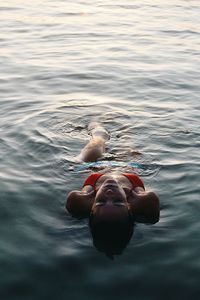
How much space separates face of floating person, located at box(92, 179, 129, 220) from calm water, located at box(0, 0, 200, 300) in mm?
341

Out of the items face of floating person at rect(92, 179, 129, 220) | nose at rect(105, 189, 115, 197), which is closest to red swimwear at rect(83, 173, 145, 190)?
face of floating person at rect(92, 179, 129, 220)

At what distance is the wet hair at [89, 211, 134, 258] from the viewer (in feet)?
19.6

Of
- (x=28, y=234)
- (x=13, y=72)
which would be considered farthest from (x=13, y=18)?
(x=28, y=234)

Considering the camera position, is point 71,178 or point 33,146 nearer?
point 71,178

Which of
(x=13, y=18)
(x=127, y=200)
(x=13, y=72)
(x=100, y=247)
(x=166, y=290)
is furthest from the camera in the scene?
(x=13, y=18)

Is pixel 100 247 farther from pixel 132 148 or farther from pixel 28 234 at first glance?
pixel 132 148

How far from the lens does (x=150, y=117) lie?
10258 millimetres

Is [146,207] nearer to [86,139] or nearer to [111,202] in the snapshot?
[111,202]

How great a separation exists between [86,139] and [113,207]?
327cm

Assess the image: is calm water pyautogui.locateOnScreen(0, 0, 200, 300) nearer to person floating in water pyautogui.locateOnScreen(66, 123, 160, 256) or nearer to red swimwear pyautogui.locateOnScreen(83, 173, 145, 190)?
person floating in water pyautogui.locateOnScreen(66, 123, 160, 256)

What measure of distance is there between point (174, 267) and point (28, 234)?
1.76 meters

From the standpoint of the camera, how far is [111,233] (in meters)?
6.04

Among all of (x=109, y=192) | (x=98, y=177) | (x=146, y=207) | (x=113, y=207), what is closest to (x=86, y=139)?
(x=98, y=177)

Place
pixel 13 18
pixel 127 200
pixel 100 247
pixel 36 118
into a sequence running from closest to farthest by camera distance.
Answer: pixel 100 247, pixel 127 200, pixel 36 118, pixel 13 18
